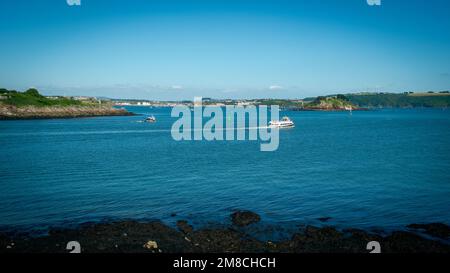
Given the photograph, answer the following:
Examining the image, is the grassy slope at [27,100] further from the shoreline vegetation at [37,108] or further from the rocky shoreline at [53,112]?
the rocky shoreline at [53,112]

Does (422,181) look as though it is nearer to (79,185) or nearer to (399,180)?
(399,180)

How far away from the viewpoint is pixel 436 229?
20453 millimetres

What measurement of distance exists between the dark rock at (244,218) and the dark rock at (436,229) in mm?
8900

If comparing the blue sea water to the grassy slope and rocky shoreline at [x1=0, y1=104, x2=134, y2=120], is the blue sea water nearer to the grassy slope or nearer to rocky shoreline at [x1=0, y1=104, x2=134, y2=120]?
rocky shoreline at [x1=0, y1=104, x2=134, y2=120]

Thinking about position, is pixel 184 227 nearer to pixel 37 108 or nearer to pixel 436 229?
pixel 436 229

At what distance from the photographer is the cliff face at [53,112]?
451ft

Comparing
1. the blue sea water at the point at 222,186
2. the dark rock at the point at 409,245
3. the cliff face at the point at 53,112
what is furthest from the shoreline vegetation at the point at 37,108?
the dark rock at the point at 409,245

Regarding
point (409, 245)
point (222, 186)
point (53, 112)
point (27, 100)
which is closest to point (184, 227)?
point (409, 245)

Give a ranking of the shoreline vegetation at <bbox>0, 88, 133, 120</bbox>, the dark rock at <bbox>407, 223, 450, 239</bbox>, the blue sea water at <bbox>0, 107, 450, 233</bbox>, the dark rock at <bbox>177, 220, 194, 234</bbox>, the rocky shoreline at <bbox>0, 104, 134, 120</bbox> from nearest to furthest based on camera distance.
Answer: the dark rock at <bbox>407, 223, 450, 239</bbox>, the dark rock at <bbox>177, 220, 194, 234</bbox>, the blue sea water at <bbox>0, 107, 450, 233</bbox>, the rocky shoreline at <bbox>0, 104, 134, 120</bbox>, the shoreline vegetation at <bbox>0, 88, 133, 120</bbox>

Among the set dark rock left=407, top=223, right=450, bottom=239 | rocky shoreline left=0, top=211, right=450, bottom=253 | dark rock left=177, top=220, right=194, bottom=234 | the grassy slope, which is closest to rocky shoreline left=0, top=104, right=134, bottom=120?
the grassy slope

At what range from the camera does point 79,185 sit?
32.3m

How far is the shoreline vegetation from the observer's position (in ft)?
456

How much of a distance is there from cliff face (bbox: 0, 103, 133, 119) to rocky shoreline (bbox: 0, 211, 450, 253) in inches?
5257
